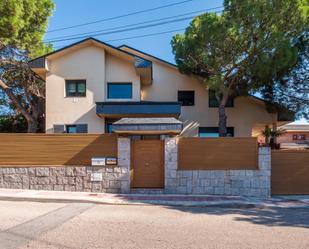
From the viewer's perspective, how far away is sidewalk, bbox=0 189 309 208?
39.8 feet

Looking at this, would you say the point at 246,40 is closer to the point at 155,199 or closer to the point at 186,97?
the point at 186,97

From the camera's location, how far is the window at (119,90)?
22125 mm

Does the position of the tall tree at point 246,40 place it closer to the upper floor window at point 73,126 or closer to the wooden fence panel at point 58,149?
the upper floor window at point 73,126

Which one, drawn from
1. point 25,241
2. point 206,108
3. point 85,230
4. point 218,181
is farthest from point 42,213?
point 206,108

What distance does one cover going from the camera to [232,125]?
24.3m

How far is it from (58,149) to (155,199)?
170 inches

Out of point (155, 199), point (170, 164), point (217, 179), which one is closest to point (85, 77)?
point (170, 164)

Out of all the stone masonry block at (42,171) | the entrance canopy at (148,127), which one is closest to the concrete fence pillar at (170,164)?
the entrance canopy at (148,127)

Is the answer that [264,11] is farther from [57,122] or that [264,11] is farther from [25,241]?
[25,241]

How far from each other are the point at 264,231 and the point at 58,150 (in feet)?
28.6

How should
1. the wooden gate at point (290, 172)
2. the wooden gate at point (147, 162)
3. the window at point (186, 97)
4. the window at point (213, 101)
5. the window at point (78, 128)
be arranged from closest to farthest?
1. the wooden gate at point (147, 162)
2. the wooden gate at point (290, 172)
3. the window at point (78, 128)
4. the window at point (213, 101)
5. the window at point (186, 97)

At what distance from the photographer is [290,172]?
48.4ft

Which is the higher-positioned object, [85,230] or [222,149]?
[222,149]

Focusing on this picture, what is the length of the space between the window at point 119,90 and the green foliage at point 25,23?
5561mm
